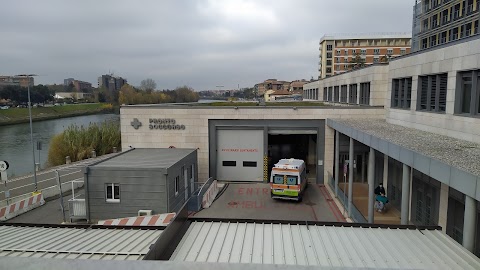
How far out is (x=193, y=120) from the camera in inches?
989

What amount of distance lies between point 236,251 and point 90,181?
12386 millimetres

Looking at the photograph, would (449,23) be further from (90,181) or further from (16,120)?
(16,120)

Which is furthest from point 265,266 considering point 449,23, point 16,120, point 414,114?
point 16,120

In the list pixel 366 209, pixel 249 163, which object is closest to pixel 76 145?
pixel 249 163

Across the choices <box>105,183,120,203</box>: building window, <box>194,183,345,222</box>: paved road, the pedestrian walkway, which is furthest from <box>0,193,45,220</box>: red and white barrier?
the pedestrian walkway

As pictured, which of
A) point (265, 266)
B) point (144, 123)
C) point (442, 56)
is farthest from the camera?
point (144, 123)

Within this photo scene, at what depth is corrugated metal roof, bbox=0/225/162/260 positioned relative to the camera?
6707 millimetres

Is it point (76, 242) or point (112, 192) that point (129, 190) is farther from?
point (76, 242)

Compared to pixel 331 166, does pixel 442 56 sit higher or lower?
higher

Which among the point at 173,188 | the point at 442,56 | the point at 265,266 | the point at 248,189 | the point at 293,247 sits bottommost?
the point at 248,189

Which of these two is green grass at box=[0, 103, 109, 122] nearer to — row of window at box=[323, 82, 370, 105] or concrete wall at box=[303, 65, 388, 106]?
row of window at box=[323, 82, 370, 105]

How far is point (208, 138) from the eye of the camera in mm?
25188

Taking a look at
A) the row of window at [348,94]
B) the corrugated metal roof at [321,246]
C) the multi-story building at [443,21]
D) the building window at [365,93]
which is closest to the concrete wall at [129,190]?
the corrugated metal roof at [321,246]

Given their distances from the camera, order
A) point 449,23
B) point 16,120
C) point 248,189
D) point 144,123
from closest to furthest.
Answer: point 248,189 → point 144,123 → point 449,23 → point 16,120
